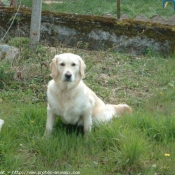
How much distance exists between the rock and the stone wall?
1.53 m

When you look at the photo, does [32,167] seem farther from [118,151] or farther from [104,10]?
[104,10]

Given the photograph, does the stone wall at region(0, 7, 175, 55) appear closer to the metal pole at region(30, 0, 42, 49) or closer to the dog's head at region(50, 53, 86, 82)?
the metal pole at region(30, 0, 42, 49)

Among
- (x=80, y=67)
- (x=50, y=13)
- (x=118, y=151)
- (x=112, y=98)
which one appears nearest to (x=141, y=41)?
(x=50, y=13)

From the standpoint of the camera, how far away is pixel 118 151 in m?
4.29

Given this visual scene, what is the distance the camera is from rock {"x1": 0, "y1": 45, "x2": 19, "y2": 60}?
7461 mm

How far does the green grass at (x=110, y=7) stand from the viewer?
1443cm

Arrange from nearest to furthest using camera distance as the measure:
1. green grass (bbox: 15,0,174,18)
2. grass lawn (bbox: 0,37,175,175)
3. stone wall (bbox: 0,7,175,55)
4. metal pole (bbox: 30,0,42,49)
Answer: grass lawn (bbox: 0,37,175,175)
metal pole (bbox: 30,0,42,49)
stone wall (bbox: 0,7,175,55)
green grass (bbox: 15,0,174,18)

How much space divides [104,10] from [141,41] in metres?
5.90

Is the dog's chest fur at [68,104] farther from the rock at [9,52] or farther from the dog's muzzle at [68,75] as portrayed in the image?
the rock at [9,52]

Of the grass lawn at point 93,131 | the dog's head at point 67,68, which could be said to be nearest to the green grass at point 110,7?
the grass lawn at point 93,131

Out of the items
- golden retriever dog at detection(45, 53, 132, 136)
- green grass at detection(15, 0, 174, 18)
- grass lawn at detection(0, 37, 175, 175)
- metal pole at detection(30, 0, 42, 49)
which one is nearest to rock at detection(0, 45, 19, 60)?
grass lawn at detection(0, 37, 175, 175)

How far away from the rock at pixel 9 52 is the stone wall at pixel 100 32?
60.2 inches

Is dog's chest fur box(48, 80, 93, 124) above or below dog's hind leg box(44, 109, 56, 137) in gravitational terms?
above

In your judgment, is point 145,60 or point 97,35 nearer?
point 145,60
